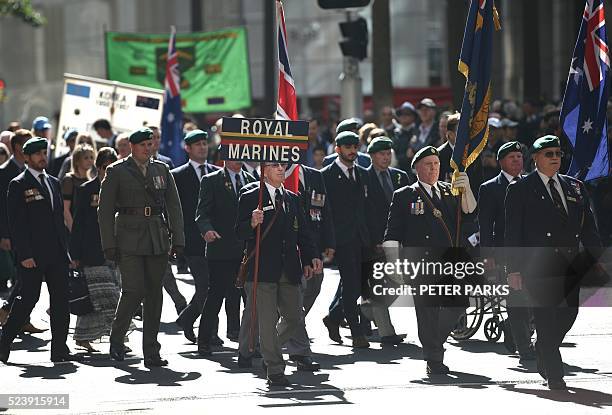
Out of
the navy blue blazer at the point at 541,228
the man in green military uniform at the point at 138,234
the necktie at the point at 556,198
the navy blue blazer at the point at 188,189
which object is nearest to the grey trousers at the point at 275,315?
the man in green military uniform at the point at 138,234

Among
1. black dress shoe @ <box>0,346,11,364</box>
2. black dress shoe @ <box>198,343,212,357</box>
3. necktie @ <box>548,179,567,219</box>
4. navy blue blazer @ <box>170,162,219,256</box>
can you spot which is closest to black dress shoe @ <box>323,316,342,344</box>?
black dress shoe @ <box>198,343,212,357</box>

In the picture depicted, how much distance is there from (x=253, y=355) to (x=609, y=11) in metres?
24.7

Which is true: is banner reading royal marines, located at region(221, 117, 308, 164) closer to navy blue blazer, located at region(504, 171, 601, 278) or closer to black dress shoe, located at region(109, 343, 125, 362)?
navy blue blazer, located at region(504, 171, 601, 278)

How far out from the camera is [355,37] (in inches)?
776

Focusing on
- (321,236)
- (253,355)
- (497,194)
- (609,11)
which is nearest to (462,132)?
(497,194)

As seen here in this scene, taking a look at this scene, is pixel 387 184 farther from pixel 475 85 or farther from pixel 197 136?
pixel 197 136

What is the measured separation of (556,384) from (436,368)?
1202mm

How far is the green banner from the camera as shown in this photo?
28.2 m

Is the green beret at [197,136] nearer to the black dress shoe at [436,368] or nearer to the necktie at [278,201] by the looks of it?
the necktie at [278,201]

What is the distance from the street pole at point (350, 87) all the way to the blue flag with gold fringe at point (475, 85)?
6724mm

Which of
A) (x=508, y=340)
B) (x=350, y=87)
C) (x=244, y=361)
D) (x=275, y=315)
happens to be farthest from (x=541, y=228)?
(x=350, y=87)

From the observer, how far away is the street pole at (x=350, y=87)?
20.2 meters

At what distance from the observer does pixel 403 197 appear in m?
12.3

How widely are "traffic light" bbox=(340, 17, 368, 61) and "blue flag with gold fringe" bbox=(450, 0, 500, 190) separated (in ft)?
20.0
